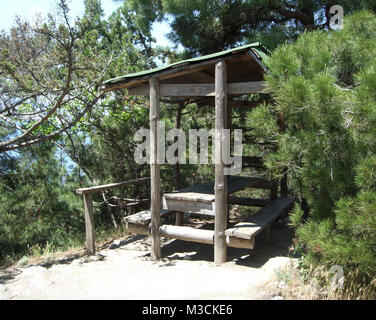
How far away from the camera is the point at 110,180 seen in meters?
8.14

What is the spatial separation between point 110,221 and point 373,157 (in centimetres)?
705

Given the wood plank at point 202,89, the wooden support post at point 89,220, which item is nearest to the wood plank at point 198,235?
the wooden support post at point 89,220

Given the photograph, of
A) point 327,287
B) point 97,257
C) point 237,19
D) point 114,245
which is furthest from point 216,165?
point 237,19

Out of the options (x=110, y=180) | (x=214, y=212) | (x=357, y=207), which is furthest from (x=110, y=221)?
(x=357, y=207)

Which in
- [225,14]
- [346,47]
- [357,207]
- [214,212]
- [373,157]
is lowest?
[214,212]

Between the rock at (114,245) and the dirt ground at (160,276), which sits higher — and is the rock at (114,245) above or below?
below

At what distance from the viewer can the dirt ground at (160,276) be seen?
373 centimetres

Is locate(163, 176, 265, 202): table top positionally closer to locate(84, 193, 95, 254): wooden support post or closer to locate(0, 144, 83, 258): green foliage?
locate(84, 193, 95, 254): wooden support post

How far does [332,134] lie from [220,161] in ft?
5.43

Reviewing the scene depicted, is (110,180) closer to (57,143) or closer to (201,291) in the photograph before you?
(57,143)

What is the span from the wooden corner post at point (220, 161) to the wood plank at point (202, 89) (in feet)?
0.54

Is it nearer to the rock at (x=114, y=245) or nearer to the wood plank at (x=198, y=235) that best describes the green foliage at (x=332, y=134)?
the wood plank at (x=198, y=235)

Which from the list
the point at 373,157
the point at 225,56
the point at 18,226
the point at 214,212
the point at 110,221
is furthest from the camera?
the point at 110,221

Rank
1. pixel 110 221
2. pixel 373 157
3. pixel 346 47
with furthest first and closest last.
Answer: pixel 110 221, pixel 346 47, pixel 373 157
